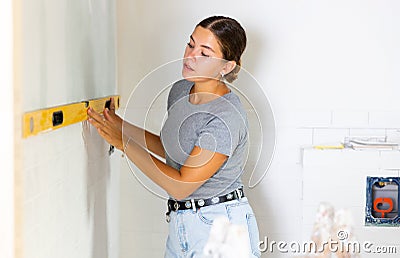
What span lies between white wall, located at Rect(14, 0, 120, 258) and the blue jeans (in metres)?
0.32

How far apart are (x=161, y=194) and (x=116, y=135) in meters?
0.67

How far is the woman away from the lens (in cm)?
244

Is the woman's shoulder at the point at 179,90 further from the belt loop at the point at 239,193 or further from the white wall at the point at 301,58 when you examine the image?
the white wall at the point at 301,58

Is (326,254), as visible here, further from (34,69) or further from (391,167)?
(391,167)

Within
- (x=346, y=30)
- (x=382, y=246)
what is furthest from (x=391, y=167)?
(x=346, y=30)

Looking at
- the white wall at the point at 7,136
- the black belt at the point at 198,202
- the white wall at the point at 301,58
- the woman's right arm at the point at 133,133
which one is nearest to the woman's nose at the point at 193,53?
the woman's right arm at the point at 133,133

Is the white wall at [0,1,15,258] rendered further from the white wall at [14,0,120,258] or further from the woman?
the woman

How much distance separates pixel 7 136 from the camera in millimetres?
1631

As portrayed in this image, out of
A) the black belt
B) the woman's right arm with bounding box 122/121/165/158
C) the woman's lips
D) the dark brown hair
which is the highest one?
the dark brown hair

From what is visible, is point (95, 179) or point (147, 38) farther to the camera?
point (147, 38)

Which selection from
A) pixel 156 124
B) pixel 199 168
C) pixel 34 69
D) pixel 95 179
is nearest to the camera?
pixel 34 69

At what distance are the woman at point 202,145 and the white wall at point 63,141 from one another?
188 millimetres

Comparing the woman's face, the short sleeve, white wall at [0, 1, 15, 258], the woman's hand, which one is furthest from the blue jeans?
white wall at [0, 1, 15, 258]

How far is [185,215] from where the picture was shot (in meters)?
2.56
